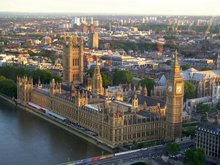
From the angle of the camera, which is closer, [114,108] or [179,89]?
[179,89]

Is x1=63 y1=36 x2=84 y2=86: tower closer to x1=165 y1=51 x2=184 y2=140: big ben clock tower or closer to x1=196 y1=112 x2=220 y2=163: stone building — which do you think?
x1=165 y1=51 x2=184 y2=140: big ben clock tower

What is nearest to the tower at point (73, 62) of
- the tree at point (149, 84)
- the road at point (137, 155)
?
the tree at point (149, 84)

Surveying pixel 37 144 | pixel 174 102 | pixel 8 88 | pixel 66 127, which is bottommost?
pixel 37 144

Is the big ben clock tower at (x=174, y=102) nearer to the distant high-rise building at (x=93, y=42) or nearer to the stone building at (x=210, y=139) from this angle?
the stone building at (x=210, y=139)

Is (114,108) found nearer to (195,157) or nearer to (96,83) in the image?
(96,83)

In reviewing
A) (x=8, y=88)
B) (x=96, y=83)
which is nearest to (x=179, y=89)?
(x=96, y=83)

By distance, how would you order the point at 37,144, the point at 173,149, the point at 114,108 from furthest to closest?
1. the point at 114,108
2. the point at 37,144
3. the point at 173,149
